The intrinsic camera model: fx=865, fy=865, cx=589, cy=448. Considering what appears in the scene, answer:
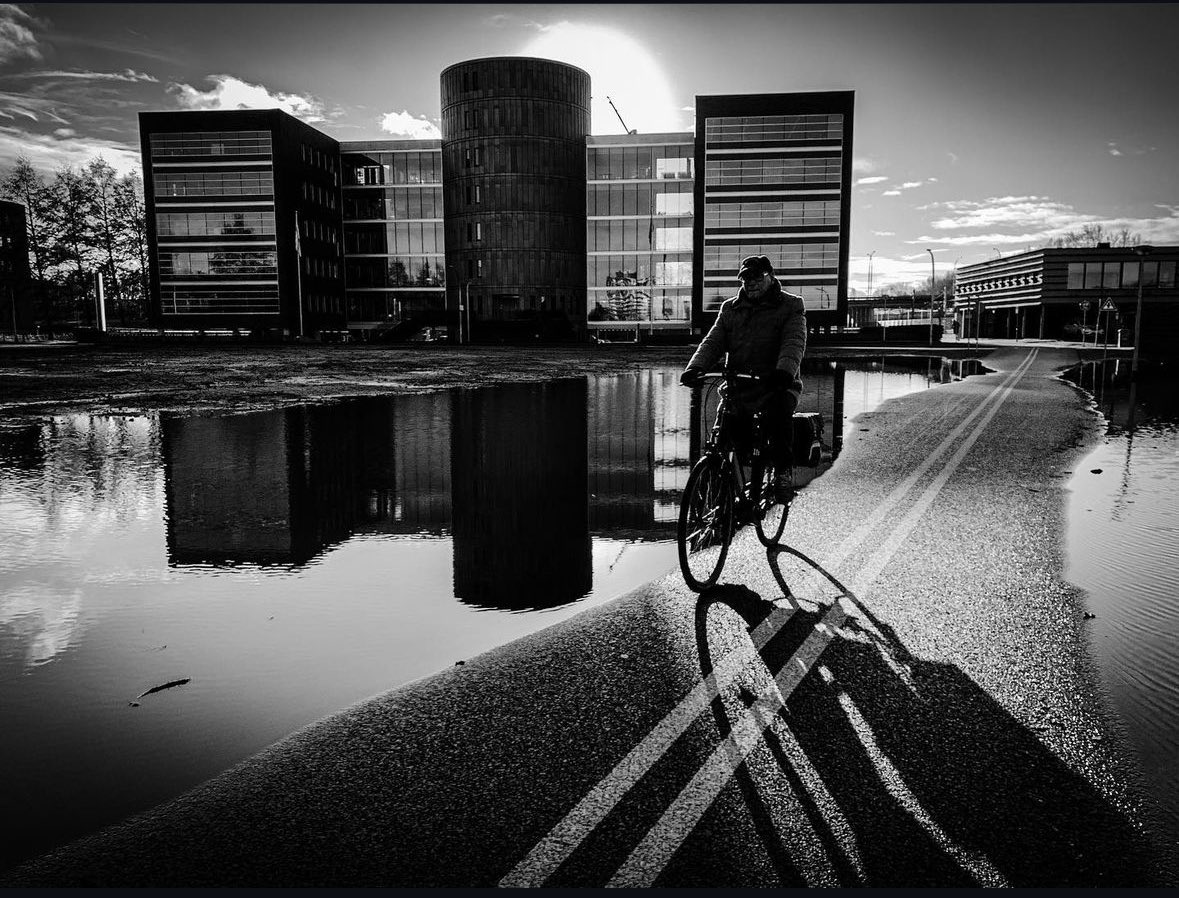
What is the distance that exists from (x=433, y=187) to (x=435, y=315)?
15.8m

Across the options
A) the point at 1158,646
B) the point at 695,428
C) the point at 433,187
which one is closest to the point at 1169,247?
the point at 433,187

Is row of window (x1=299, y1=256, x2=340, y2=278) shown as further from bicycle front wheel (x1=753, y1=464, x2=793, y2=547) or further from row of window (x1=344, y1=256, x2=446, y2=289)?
bicycle front wheel (x1=753, y1=464, x2=793, y2=547)

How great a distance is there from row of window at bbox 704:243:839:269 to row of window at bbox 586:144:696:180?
876 cm

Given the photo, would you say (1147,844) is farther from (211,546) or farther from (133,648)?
(211,546)

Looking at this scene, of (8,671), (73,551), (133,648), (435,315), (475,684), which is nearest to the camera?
(475,684)

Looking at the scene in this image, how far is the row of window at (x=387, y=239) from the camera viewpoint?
286 ft

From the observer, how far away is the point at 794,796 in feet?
10.4

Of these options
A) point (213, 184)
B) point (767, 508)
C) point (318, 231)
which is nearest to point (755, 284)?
point (767, 508)

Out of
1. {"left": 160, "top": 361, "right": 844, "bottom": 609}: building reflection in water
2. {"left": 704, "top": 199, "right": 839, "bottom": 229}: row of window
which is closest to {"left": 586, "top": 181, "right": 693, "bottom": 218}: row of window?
{"left": 704, "top": 199, "right": 839, "bottom": 229}: row of window

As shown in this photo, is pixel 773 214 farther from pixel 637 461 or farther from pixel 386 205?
pixel 637 461

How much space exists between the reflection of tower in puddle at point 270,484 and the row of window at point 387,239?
247 feet

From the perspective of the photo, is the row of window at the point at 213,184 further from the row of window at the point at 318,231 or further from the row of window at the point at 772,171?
the row of window at the point at 772,171

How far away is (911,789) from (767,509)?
11.8 ft

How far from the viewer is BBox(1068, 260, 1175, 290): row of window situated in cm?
9975
